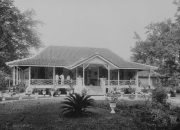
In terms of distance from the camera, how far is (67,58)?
36.9 metres

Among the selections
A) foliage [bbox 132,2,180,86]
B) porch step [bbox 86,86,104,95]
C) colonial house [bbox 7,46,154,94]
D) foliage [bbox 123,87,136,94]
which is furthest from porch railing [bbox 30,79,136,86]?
foliage [bbox 132,2,180,86]

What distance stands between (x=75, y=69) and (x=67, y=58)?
279cm

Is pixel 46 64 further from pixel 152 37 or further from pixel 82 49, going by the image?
pixel 152 37

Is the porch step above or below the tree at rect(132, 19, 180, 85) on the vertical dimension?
below

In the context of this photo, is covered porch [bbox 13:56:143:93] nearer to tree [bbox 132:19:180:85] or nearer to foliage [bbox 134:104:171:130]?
tree [bbox 132:19:180:85]

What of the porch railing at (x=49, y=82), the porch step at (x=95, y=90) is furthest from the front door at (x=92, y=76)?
the porch railing at (x=49, y=82)

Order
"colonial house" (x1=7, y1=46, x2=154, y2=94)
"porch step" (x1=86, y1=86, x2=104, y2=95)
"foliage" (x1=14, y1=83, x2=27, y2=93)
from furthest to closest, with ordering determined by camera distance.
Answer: "porch step" (x1=86, y1=86, x2=104, y2=95)
"colonial house" (x1=7, y1=46, x2=154, y2=94)
"foliage" (x1=14, y1=83, x2=27, y2=93)

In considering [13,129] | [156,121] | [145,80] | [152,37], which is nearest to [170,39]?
[152,37]

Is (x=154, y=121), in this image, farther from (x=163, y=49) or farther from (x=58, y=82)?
(x=163, y=49)

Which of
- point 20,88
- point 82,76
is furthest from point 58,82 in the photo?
point 20,88

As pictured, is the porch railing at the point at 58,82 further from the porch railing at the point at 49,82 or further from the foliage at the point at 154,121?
the foliage at the point at 154,121

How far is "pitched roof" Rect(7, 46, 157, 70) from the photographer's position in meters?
31.8

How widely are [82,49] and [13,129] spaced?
102 feet

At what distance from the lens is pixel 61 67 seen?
1359 inches
